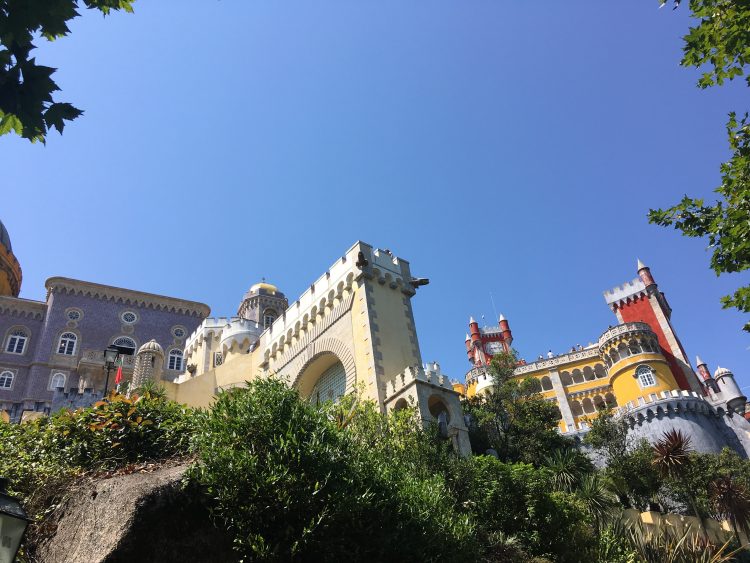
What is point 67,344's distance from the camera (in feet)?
140

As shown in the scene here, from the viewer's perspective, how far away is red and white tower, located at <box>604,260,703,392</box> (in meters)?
48.4

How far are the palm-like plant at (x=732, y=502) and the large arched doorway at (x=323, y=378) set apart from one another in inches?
701

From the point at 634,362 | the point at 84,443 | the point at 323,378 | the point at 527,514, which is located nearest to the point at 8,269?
the point at 323,378

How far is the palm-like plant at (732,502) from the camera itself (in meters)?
26.1

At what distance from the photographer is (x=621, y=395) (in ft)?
152

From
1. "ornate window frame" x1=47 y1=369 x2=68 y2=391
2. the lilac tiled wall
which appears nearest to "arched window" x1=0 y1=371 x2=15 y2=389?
the lilac tiled wall

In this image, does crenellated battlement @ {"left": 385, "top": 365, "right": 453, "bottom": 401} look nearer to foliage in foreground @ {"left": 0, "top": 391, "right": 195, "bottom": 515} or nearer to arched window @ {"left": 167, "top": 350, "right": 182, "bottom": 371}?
foliage in foreground @ {"left": 0, "top": 391, "right": 195, "bottom": 515}

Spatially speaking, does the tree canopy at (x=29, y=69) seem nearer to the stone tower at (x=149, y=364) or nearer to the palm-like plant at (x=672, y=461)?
the palm-like plant at (x=672, y=461)

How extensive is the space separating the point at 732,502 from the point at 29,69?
30736mm

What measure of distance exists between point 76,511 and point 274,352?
21.3 m

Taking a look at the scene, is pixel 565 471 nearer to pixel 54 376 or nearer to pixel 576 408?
pixel 576 408

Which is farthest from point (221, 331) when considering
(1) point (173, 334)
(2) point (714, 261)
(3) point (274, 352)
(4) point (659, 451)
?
(2) point (714, 261)

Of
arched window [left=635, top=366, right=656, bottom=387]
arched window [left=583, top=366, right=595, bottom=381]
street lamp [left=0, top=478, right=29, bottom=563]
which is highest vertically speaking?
arched window [left=583, top=366, right=595, bottom=381]

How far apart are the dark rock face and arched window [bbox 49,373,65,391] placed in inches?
1363
